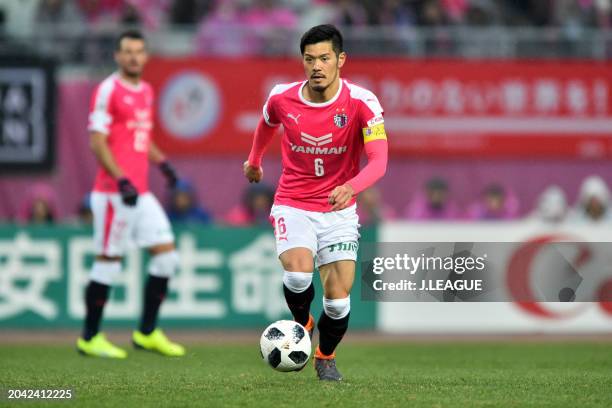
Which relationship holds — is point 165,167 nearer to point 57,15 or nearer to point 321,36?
point 321,36

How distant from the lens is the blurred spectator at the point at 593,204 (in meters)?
15.7

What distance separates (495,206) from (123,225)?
6.82 m

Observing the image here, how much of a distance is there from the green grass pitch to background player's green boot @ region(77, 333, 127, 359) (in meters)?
0.14

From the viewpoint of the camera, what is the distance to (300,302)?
838cm

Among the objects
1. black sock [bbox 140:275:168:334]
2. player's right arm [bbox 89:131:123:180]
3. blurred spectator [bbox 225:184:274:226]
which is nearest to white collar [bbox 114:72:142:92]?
player's right arm [bbox 89:131:123:180]

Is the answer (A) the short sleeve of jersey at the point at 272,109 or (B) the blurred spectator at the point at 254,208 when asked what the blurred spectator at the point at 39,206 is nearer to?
(B) the blurred spectator at the point at 254,208

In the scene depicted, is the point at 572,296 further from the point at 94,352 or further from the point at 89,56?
the point at 89,56

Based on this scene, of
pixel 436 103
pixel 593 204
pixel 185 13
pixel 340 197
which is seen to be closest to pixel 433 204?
pixel 436 103

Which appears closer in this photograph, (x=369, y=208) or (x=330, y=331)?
(x=330, y=331)

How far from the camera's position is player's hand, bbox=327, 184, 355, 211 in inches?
294

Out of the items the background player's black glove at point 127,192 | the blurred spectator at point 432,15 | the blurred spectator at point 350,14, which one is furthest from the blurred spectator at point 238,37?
the background player's black glove at point 127,192

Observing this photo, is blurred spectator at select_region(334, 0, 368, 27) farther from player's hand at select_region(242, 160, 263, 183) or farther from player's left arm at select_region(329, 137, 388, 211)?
player's left arm at select_region(329, 137, 388, 211)

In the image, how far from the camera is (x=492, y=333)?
14453mm

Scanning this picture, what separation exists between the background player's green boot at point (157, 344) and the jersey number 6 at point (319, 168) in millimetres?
3062
